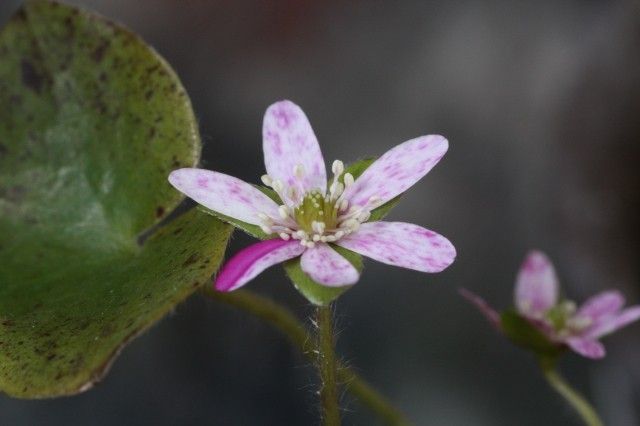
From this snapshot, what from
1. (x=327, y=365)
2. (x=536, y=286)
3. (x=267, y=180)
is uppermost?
(x=267, y=180)

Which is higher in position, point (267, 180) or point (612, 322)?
point (267, 180)

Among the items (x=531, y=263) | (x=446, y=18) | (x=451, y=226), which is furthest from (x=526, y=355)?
(x=446, y=18)

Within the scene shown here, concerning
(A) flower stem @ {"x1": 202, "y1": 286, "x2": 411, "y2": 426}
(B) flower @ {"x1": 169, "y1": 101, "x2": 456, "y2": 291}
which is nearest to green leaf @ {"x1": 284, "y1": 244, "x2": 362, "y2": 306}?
(B) flower @ {"x1": 169, "y1": 101, "x2": 456, "y2": 291}

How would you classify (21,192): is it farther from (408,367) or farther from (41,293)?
(408,367)

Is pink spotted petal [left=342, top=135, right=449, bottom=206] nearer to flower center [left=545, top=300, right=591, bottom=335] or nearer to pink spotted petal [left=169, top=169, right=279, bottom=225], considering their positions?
pink spotted petal [left=169, top=169, right=279, bottom=225]

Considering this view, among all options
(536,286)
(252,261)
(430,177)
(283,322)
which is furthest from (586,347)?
(430,177)

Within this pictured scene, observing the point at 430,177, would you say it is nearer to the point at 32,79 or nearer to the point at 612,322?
the point at 612,322
